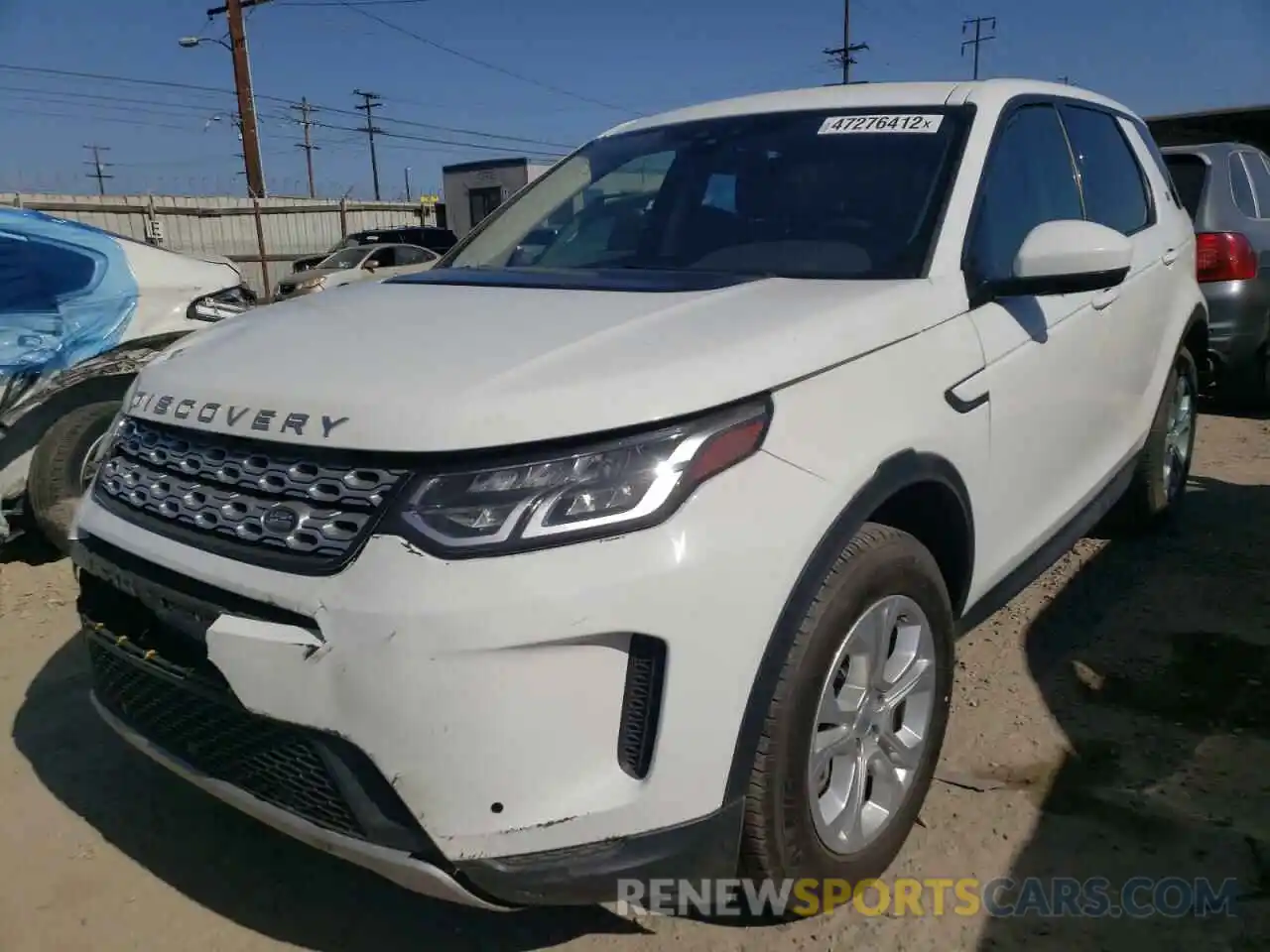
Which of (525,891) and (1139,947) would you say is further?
(1139,947)

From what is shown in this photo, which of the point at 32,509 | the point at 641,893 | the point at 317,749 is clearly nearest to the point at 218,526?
the point at 317,749

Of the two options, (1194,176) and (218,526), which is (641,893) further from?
(1194,176)

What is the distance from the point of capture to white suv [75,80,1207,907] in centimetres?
165

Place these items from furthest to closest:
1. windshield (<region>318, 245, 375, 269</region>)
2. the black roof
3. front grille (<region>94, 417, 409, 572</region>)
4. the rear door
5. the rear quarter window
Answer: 1. windshield (<region>318, 245, 375, 269</region>)
2. the black roof
3. the rear quarter window
4. the rear door
5. front grille (<region>94, 417, 409, 572</region>)

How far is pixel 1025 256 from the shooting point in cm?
247

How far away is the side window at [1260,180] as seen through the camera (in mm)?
6602

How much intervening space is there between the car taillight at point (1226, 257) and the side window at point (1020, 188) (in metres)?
3.44

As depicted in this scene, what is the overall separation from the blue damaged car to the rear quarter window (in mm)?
5855

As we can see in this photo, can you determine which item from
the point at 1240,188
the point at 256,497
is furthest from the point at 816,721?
the point at 1240,188

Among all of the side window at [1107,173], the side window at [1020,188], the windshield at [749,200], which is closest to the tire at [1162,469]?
the side window at [1107,173]

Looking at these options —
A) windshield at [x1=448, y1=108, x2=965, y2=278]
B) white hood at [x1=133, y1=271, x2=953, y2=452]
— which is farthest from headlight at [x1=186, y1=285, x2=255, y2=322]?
white hood at [x1=133, y1=271, x2=953, y2=452]

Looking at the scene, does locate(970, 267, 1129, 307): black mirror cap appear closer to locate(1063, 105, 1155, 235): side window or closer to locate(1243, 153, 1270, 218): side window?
locate(1063, 105, 1155, 235): side window

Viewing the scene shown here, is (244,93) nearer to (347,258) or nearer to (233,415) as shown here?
(347,258)

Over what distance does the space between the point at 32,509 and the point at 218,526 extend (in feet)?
9.53
